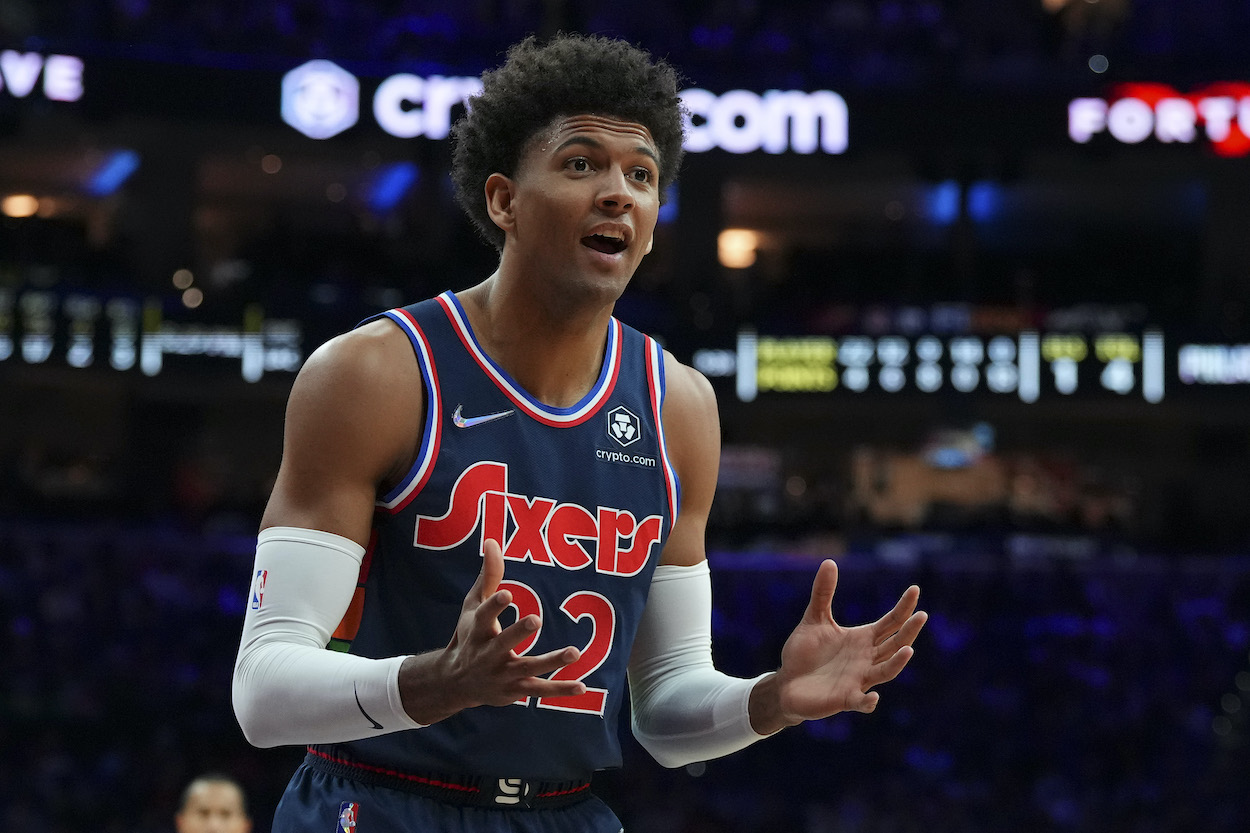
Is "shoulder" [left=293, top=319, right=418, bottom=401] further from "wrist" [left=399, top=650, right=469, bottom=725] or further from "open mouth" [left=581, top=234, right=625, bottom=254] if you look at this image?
"wrist" [left=399, top=650, right=469, bottom=725]

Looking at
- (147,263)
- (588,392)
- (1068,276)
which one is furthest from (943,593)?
(588,392)

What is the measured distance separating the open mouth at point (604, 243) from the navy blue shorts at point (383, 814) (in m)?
0.92

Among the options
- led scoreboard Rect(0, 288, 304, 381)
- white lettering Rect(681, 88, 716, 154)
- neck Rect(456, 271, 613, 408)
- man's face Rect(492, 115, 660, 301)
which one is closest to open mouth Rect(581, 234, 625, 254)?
man's face Rect(492, 115, 660, 301)

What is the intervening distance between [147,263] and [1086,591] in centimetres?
1008

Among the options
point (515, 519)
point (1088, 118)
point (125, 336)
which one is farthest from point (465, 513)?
point (1088, 118)

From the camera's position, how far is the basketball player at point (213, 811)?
19.0 ft

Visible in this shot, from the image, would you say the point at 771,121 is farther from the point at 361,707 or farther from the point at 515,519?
the point at 361,707

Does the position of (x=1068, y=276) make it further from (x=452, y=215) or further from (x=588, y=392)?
(x=588, y=392)

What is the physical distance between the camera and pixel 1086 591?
1292 centimetres

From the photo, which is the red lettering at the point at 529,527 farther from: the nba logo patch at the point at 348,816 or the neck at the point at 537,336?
the nba logo patch at the point at 348,816

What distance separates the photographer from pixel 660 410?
2615 mm

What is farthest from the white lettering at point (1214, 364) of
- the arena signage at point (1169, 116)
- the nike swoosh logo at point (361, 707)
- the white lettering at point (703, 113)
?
the nike swoosh logo at point (361, 707)

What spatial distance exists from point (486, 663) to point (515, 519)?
49 centimetres

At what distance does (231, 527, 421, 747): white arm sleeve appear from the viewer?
81.3 inches
